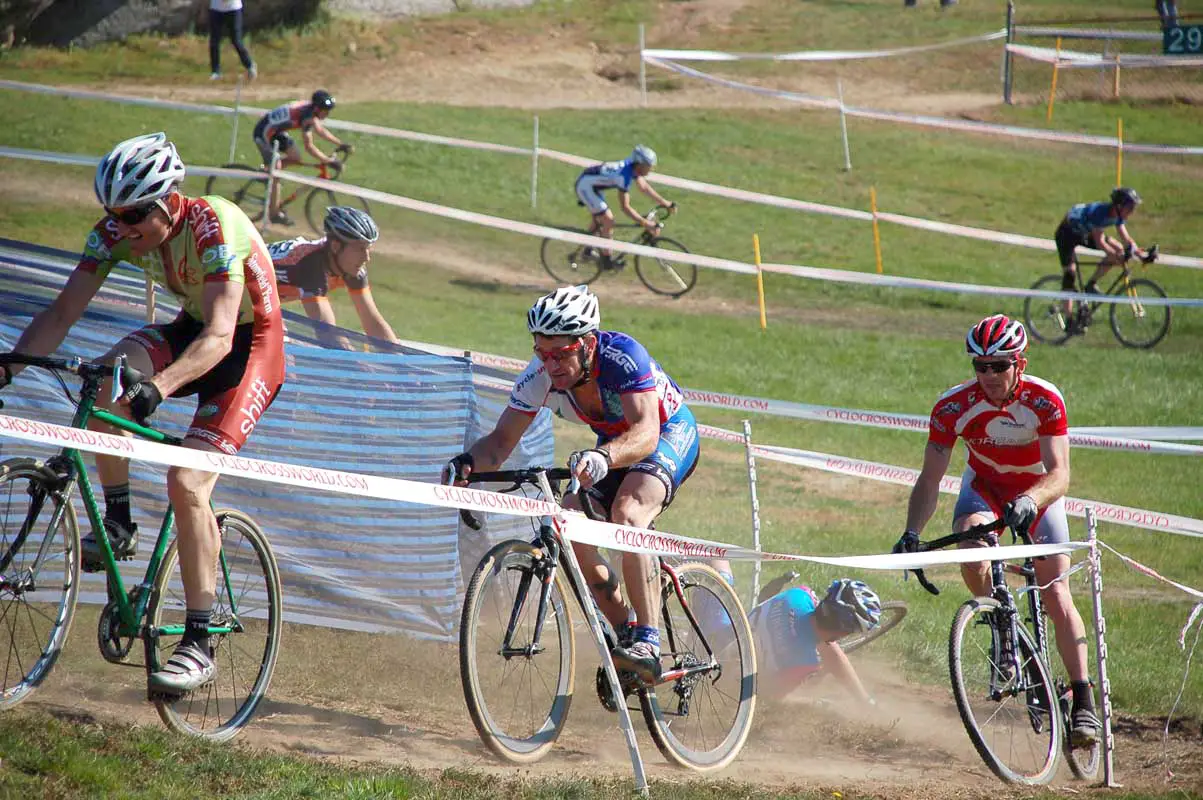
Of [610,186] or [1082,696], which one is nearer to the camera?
[1082,696]

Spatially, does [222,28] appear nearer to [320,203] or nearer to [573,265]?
[320,203]

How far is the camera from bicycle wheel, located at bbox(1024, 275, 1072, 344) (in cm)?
1958

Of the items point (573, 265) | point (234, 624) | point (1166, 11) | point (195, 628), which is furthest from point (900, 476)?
point (1166, 11)

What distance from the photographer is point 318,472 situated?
15.9 ft

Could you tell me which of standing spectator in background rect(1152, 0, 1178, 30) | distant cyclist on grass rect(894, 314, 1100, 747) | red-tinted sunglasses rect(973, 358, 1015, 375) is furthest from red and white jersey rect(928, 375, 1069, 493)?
standing spectator in background rect(1152, 0, 1178, 30)

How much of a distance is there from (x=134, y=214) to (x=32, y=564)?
4.62 feet

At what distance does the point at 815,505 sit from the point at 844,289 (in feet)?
34.3

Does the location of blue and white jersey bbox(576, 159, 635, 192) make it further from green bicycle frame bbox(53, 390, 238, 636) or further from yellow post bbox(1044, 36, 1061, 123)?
yellow post bbox(1044, 36, 1061, 123)

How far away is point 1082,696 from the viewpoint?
6.56 m

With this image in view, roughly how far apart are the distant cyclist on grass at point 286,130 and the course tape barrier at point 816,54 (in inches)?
498

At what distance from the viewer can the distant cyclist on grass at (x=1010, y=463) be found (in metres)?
6.46

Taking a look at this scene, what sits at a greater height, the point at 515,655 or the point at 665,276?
the point at 515,655

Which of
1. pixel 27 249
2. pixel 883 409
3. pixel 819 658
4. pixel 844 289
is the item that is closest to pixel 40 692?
pixel 27 249

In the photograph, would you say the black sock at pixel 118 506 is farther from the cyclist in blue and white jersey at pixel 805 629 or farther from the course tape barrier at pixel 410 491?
the cyclist in blue and white jersey at pixel 805 629
